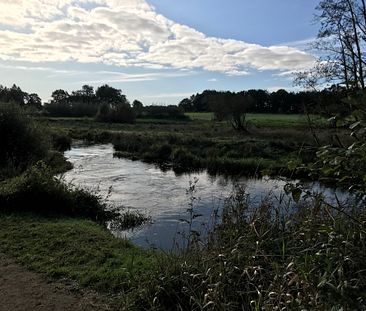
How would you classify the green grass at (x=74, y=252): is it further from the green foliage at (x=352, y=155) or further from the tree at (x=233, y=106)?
the tree at (x=233, y=106)

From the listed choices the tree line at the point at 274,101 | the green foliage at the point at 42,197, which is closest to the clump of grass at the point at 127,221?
the green foliage at the point at 42,197

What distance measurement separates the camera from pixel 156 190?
752 inches

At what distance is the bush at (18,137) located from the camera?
61.5ft

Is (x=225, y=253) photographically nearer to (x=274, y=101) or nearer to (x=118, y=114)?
(x=118, y=114)

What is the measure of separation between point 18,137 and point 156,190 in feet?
21.9

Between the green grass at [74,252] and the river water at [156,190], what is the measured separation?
35.9 inches

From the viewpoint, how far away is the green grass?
20.9 ft

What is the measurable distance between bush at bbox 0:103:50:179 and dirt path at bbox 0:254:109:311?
40.7 ft

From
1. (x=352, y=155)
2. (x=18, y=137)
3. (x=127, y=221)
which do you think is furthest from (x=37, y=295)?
(x=18, y=137)

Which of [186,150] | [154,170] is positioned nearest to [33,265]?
[154,170]

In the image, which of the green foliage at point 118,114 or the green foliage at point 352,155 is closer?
the green foliage at point 352,155

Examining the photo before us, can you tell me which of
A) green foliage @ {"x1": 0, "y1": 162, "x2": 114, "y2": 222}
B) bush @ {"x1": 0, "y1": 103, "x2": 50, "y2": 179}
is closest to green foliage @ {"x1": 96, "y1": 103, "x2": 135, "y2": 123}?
bush @ {"x1": 0, "y1": 103, "x2": 50, "y2": 179}

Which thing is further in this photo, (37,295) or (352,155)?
(37,295)

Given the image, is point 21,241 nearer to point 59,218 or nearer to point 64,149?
point 59,218
